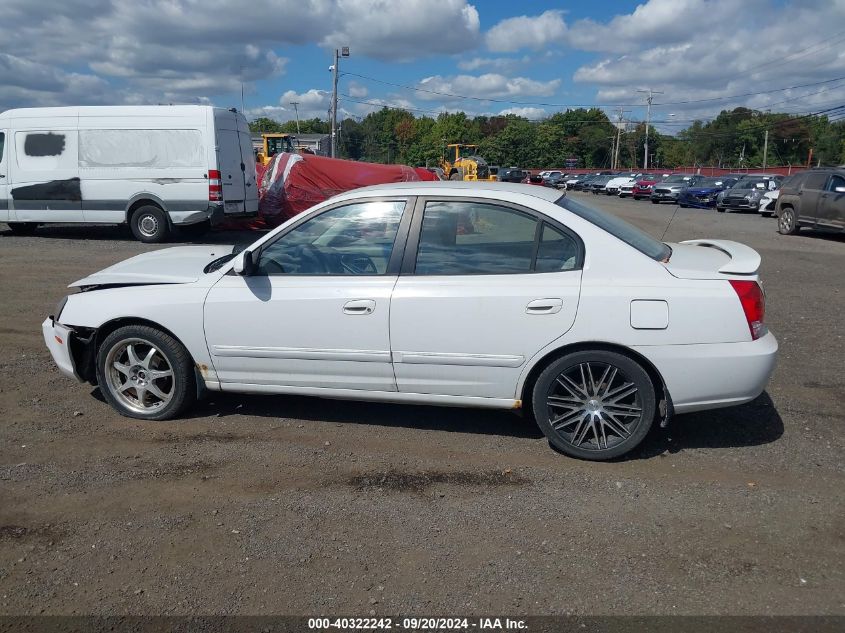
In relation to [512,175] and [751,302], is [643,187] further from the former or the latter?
[751,302]

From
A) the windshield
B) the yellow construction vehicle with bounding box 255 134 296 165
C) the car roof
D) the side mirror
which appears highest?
the yellow construction vehicle with bounding box 255 134 296 165

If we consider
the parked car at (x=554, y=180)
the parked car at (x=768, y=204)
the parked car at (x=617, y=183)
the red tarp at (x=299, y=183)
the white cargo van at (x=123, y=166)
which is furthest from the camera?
the parked car at (x=554, y=180)

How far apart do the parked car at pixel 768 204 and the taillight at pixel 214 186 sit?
21.0m

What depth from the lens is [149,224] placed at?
1476 centimetres

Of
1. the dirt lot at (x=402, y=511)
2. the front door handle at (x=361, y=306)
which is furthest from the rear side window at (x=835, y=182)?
the front door handle at (x=361, y=306)

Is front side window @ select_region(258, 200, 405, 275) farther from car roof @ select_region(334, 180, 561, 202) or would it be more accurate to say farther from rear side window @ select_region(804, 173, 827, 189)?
rear side window @ select_region(804, 173, 827, 189)

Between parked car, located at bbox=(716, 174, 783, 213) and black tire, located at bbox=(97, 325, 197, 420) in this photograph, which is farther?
parked car, located at bbox=(716, 174, 783, 213)

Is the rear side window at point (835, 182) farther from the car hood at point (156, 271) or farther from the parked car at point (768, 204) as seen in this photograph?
the car hood at point (156, 271)

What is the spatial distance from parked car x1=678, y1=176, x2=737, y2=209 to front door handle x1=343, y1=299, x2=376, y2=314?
31181 mm

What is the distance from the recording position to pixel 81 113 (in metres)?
14.2

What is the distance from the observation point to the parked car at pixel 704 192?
32.6 metres

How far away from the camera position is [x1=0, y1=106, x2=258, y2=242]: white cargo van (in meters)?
14.0

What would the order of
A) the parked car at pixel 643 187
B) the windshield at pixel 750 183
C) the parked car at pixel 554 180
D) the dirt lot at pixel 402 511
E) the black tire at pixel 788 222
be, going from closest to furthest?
the dirt lot at pixel 402 511, the black tire at pixel 788 222, the windshield at pixel 750 183, the parked car at pixel 643 187, the parked car at pixel 554 180

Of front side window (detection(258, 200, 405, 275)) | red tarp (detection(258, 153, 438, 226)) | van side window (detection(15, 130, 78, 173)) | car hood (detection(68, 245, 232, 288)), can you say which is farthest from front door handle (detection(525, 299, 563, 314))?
red tarp (detection(258, 153, 438, 226))
